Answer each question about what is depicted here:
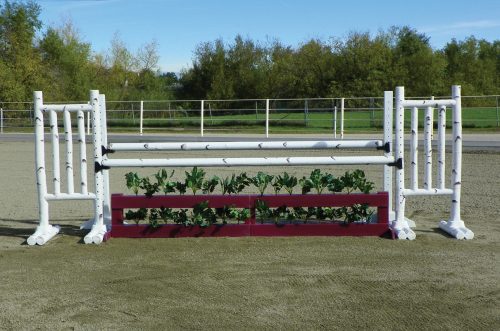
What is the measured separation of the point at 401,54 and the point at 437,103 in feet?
155

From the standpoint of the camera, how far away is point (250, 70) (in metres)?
57.2

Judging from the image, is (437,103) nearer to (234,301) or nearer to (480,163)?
(234,301)

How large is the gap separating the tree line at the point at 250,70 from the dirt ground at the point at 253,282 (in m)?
41.9

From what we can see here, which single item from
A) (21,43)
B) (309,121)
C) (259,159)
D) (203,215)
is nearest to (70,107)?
(203,215)

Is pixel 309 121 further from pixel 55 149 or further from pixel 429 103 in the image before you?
pixel 55 149

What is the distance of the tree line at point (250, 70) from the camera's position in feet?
157

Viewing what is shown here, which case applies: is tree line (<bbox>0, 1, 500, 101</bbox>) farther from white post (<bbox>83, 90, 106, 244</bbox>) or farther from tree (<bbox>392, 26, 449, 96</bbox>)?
white post (<bbox>83, 90, 106, 244</bbox>)

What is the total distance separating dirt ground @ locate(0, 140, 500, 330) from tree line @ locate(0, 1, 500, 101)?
4192 cm

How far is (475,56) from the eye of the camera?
219 feet

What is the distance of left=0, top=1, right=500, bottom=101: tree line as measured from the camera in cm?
4800

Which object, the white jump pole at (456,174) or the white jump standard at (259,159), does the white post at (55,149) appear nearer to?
the white jump standard at (259,159)

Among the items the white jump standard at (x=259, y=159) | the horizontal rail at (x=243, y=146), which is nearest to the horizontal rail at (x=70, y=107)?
the white jump standard at (x=259, y=159)

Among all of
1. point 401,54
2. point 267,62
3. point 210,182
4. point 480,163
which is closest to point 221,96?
point 267,62

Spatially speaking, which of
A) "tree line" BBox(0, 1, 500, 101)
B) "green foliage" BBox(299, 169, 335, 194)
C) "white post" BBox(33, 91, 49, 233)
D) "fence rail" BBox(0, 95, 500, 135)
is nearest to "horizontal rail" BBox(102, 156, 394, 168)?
"green foliage" BBox(299, 169, 335, 194)
